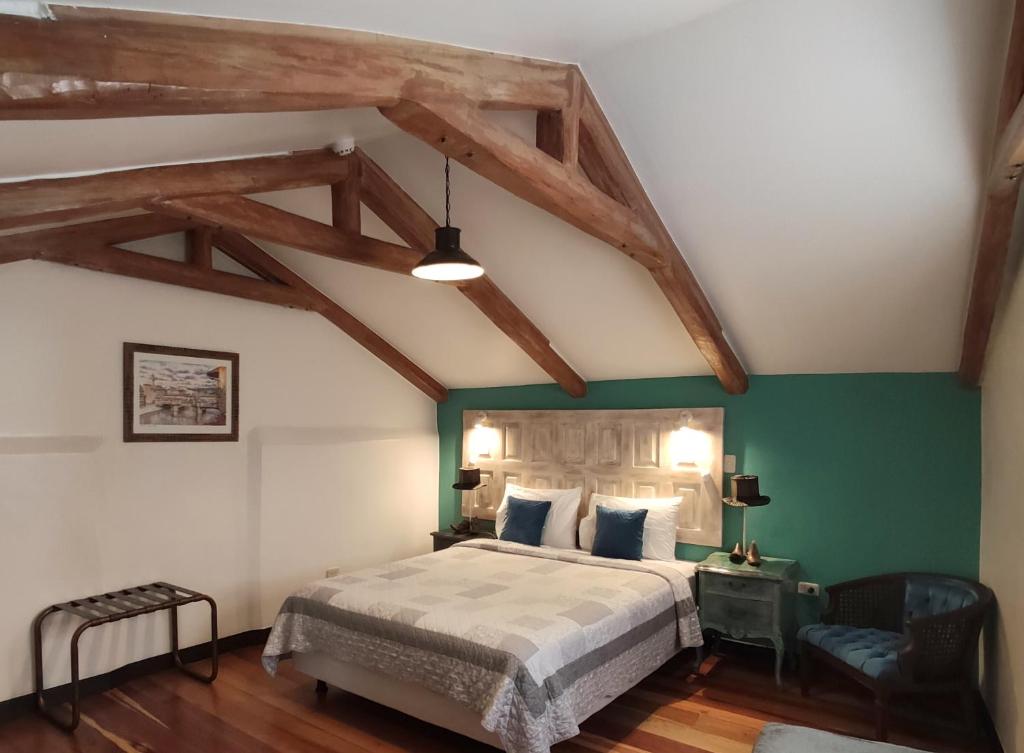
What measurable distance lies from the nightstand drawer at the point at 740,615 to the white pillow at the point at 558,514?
3.62ft

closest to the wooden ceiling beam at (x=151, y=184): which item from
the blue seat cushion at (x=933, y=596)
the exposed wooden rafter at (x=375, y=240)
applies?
the exposed wooden rafter at (x=375, y=240)

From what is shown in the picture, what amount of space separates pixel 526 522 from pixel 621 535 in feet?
2.58

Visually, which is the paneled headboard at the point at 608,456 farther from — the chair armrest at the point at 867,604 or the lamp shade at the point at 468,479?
the chair armrest at the point at 867,604

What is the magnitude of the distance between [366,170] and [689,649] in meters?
3.62

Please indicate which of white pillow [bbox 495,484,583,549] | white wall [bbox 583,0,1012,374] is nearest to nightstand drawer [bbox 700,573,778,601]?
white pillow [bbox 495,484,583,549]

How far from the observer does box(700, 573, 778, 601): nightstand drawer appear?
A: 385 centimetres

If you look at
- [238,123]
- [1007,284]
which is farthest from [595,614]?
[238,123]

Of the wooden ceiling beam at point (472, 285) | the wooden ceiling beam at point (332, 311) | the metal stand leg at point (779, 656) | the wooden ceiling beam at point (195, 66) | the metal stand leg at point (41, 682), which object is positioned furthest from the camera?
the wooden ceiling beam at point (332, 311)

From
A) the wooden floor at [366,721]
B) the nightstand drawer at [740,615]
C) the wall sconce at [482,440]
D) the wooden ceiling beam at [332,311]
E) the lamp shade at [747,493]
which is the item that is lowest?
the wooden floor at [366,721]

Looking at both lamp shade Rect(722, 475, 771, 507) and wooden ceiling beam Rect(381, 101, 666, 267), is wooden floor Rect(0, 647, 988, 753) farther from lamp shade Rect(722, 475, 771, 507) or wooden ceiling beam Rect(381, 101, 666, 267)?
wooden ceiling beam Rect(381, 101, 666, 267)

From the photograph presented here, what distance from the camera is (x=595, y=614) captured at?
129 inches

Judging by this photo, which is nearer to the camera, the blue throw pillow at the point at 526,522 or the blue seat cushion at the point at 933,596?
the blue seat cushion at the point at 933,596

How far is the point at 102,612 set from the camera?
3520 millimetres

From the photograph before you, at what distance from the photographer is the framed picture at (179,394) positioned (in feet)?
13.3
